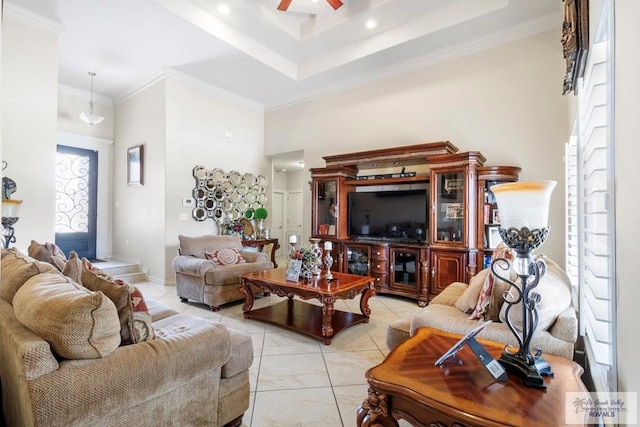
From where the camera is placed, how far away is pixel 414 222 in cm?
459

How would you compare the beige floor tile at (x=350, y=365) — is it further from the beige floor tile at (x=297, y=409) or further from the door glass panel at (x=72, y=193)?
the door glass panel at (x=72, y=193)

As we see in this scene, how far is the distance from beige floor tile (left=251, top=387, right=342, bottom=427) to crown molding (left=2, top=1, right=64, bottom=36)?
5.04m

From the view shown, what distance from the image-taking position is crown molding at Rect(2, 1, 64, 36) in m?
3.70

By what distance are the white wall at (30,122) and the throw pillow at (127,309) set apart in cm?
319

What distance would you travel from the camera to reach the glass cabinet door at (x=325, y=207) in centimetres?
526

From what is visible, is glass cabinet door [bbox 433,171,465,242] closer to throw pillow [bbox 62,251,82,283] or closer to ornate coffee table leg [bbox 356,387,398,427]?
ornate coffee table leg [bbox 356,387,398,427]

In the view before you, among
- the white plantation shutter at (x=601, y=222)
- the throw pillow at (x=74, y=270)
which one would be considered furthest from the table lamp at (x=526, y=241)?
the throw pillow at (x=74, y=270)

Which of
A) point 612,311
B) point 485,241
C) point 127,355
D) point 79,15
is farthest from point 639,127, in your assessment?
point 79,15

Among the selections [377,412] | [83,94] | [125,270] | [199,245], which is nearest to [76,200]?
[125,270]

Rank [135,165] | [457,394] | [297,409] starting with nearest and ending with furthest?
[457,394]
[297,409]
[135,165]

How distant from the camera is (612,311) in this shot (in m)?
1.15

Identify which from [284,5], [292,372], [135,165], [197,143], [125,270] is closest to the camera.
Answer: [292,372]

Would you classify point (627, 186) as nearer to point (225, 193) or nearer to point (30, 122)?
point (30, 122)

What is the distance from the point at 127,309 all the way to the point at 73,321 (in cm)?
26
